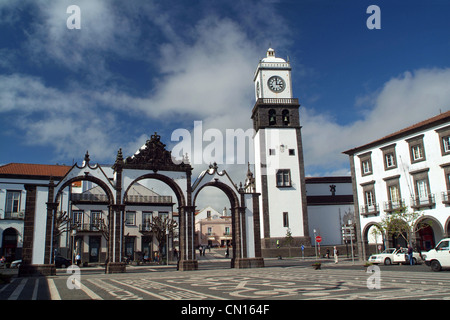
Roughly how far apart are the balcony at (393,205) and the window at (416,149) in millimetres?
3813

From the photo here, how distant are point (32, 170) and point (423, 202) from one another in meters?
41.6

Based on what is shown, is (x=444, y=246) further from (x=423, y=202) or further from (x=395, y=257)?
(x=423, y=202)

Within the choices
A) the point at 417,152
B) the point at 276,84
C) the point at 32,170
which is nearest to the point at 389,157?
the point at 417,152

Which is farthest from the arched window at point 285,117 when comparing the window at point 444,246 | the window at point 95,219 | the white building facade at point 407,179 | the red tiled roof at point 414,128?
the window at point 444,246

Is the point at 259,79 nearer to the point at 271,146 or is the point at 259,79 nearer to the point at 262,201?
the point at 271,146

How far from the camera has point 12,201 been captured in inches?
1708

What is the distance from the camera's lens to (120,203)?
27719mm

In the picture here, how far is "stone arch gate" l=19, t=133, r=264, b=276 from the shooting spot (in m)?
25.4

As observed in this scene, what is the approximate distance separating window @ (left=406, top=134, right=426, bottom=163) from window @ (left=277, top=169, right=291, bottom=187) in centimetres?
1865

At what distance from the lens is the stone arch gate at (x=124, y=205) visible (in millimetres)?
25391

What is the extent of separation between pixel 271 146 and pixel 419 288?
132 ft

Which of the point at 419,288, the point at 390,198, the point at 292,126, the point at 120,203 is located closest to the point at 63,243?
the point at 120,203

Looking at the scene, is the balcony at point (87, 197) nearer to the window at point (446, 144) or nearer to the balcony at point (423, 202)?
the balcony at point (423, 202)

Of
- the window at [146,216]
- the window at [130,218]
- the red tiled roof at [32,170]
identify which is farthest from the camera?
the window at [146,216]
